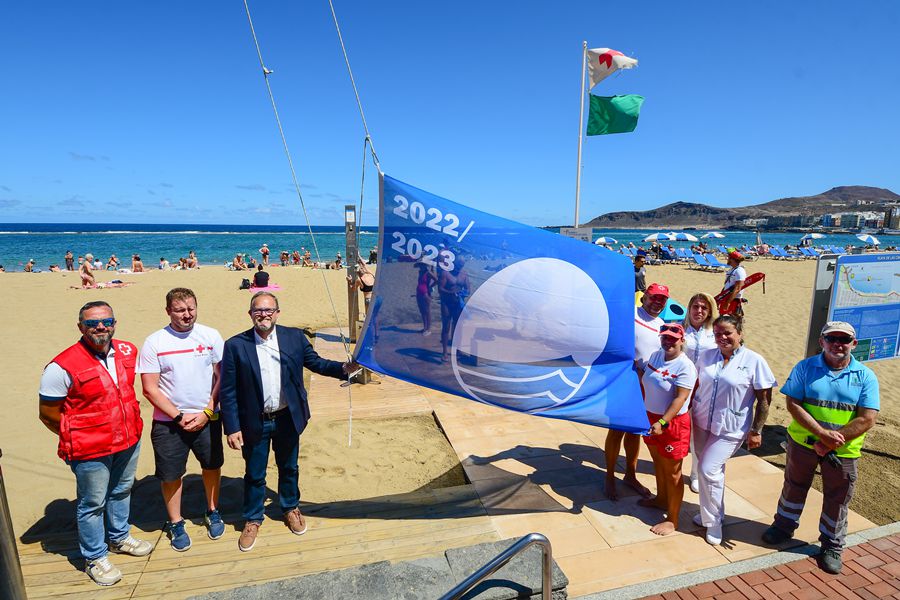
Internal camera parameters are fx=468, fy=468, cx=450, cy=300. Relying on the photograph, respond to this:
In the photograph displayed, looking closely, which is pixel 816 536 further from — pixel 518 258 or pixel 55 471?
pixel 55 471

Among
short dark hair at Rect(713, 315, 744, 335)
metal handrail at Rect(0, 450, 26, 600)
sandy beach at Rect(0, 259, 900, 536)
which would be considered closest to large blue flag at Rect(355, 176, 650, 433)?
short dark hair at Rect(713, 315, 744, 335)

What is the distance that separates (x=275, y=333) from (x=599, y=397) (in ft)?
8.22

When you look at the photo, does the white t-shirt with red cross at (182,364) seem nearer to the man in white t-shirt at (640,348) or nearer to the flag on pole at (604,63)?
the man in white t-shirt at (640,348)

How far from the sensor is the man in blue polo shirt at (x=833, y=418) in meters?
3.25

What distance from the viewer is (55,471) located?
4867 mm

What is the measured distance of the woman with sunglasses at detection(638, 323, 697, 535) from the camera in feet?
11.6

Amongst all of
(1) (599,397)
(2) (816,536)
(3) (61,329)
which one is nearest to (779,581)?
(2) (816,536)

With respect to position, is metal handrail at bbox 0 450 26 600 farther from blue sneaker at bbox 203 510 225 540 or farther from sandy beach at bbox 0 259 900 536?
sandy beach at bbox 0 259 900 536

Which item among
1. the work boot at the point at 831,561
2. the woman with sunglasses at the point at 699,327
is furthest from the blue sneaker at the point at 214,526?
the work boot at the point at 831,561

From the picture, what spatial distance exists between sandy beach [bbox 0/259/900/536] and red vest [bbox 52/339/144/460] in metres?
1.54

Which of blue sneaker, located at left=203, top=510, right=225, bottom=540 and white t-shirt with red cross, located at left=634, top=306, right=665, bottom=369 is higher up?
white t-shirt with red cross, located at left=634, top=306, right=665, bottom=369

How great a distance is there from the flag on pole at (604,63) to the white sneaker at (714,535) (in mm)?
6314

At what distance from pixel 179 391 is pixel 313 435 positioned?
8.44 ft

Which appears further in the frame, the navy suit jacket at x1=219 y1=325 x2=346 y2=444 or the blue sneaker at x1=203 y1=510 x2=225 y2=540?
the blue sneaker at x1=203 y1=510 x2=225 y2=540
